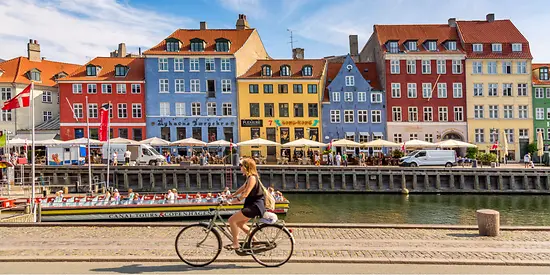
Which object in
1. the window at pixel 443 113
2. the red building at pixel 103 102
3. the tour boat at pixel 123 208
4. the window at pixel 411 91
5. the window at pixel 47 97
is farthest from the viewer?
the window at pixel 47 97

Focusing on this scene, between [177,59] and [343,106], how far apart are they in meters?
18.6

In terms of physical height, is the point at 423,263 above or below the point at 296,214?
above

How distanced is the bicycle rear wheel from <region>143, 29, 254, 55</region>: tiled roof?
128 ft

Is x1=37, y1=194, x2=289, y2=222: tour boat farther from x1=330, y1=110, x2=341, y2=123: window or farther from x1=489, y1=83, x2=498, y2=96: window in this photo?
x1=489, y1=83, x2=498, y2=96: window

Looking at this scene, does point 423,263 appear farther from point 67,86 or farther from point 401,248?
point 67,86

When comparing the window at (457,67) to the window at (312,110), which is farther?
the window at (457,67)

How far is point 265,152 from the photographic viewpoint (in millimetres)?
45156

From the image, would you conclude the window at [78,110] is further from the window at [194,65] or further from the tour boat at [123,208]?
the tour boat at [123,208]

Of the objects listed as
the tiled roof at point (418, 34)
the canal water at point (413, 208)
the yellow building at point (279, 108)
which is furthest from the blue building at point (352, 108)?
the canal water at point (413, 208)

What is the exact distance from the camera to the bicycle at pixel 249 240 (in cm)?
795

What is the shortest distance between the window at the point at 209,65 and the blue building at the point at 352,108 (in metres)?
12.5

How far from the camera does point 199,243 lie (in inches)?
332

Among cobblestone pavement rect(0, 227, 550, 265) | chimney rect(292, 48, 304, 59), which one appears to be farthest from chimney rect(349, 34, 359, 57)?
cobblestone pavement rect(0, 227, 550, 265)

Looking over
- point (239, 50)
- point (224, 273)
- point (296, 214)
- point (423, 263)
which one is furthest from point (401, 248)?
point (239, 50)
